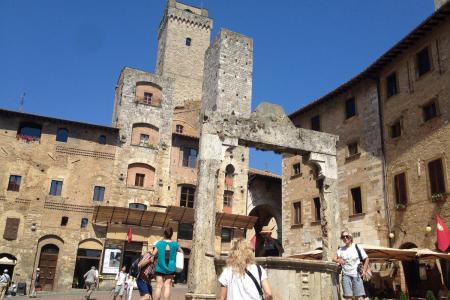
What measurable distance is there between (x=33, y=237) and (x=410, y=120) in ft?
75.2

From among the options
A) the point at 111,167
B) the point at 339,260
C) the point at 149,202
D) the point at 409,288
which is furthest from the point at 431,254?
the point at 111,167

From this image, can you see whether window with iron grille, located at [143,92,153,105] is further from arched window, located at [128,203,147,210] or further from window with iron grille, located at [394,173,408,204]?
window with iron grille, located at [394,173,408,204]

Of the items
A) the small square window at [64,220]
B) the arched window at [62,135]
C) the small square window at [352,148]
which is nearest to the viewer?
the small square window at [352,148]

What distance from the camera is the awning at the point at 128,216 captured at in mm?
27672

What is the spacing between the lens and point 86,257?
27.1 m

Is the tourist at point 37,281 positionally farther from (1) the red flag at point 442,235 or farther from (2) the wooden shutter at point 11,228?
(1) the red flag at point 442,235

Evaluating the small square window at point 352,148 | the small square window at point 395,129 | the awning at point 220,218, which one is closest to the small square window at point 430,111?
the small square window at point 395,129

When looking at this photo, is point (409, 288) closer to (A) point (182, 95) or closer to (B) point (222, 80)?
(B) point (222, 80)

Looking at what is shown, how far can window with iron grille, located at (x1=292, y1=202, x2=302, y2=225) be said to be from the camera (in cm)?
2580

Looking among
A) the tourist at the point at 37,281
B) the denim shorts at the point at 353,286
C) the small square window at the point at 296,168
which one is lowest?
the tourist at the point at 37,281

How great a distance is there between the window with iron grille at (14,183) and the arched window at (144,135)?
7.97 metres

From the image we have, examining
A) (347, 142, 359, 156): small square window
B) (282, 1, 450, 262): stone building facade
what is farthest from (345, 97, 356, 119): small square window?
(347, 142, 359, 156): small square window

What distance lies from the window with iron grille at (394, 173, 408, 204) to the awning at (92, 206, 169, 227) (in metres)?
15.6

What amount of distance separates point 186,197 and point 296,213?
8907mm
